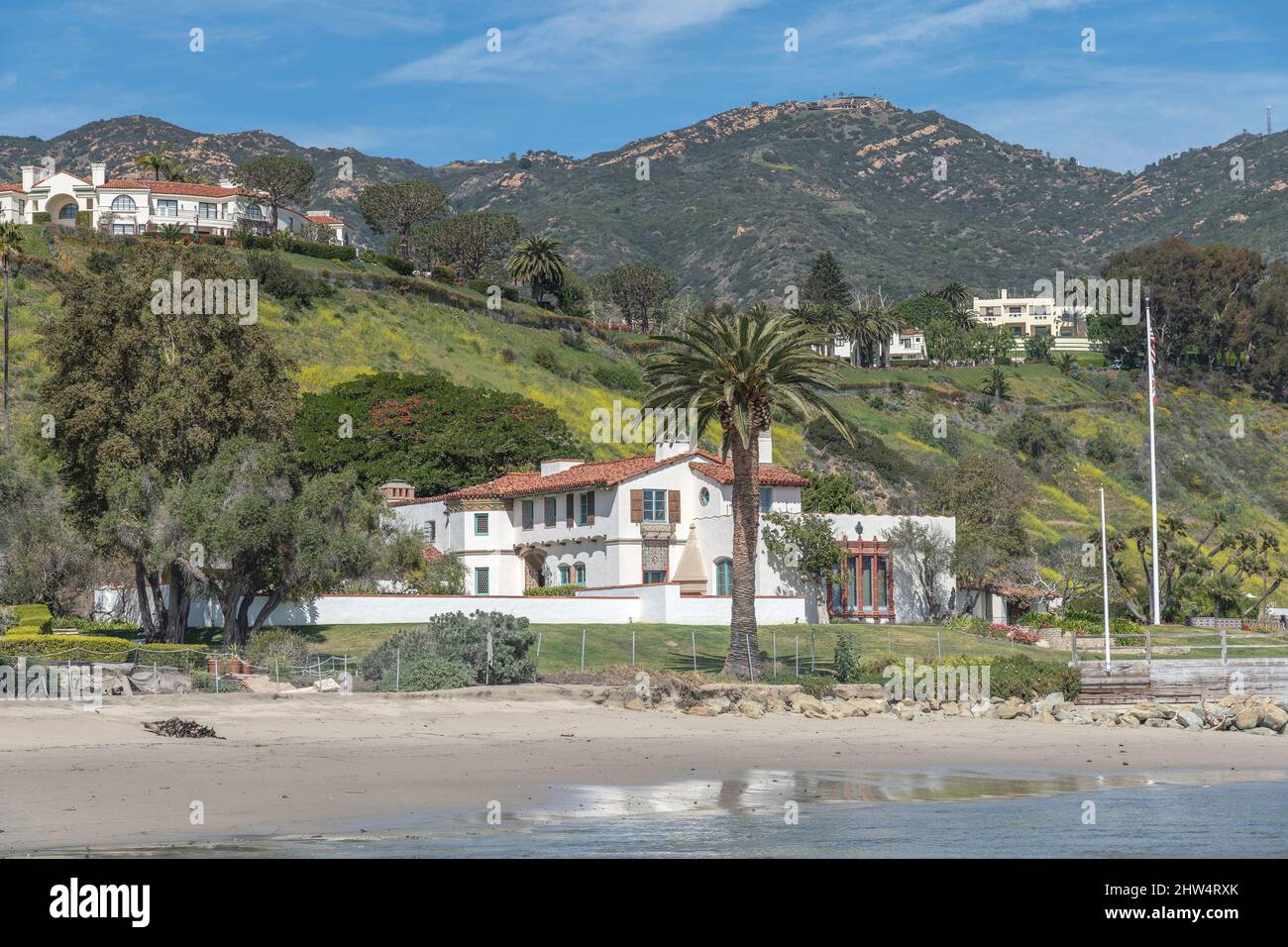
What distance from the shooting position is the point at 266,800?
68.2 feet

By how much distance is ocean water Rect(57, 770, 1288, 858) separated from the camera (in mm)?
17234

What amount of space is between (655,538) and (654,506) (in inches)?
53.6

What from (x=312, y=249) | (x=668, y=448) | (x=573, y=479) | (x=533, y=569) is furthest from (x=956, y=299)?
(x=573, y=479)

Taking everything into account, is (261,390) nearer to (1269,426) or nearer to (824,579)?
(824,579)

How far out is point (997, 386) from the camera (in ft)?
436

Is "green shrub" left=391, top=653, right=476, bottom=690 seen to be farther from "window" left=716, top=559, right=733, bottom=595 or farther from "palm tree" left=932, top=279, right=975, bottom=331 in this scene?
"palm tree" left=932, top=279, right=975, bottom=331

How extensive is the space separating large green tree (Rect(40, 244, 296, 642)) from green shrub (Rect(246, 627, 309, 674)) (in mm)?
4270

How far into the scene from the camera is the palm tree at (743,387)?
1706 inches

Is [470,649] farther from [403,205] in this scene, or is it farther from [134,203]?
[403,205]

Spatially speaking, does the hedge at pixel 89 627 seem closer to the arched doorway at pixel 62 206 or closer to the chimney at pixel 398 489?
the chimney at pixel 398 489

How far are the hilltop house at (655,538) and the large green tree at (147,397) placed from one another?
1604 cm

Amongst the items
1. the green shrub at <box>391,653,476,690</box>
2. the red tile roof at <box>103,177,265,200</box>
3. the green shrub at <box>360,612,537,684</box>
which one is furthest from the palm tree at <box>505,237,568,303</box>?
the green shrub at <box>391,653,476,690</box>
